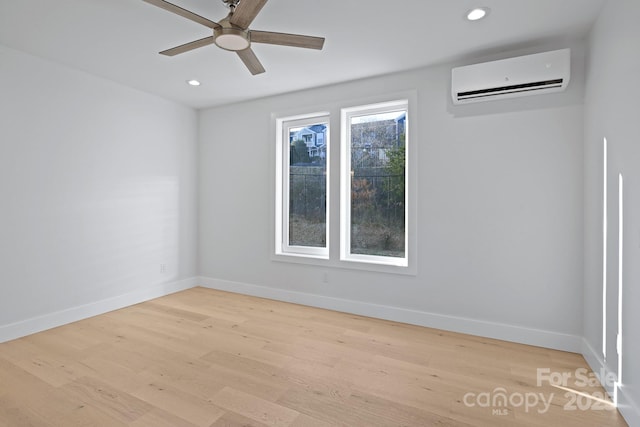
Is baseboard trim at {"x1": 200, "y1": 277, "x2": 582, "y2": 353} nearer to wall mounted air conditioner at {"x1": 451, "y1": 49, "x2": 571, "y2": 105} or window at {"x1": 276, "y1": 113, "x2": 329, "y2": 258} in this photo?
window at {"x1": 276, "y1": 113, "x2": 329, "y2": 258}

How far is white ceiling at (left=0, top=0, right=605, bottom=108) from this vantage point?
219 centimetres

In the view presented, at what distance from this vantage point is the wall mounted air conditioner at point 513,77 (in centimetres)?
249

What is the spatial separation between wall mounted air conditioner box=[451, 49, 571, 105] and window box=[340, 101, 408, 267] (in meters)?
0.64

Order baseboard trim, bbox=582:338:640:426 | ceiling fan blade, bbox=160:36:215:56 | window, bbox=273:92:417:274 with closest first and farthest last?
baseboard trim, bbox=582:338:640:426 → ceiling fan blade, bbox=160:36:215:56 → window, bbox=273:92:417:274

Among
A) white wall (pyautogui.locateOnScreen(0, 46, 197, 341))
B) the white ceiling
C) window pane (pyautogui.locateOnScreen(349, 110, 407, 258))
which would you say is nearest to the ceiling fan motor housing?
the white ceiling

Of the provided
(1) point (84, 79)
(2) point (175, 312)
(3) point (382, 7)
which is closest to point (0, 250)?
(2) point (175, 312)

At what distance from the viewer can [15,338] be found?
2.84 metres

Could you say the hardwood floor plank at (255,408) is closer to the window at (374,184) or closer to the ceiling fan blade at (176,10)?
the window at (374,184)

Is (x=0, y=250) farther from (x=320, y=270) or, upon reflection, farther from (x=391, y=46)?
(x=391, y=46)

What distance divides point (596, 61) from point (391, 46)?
4.87 feet

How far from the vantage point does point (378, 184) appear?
11.8 ft

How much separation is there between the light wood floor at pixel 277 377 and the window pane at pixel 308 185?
45.1 inches

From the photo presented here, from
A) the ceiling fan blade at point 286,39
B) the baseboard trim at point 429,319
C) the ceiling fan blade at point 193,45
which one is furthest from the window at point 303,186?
the ceiling fan blade at point 193,45

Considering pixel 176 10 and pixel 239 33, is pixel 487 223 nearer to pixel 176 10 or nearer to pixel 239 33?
pixel 239 33
